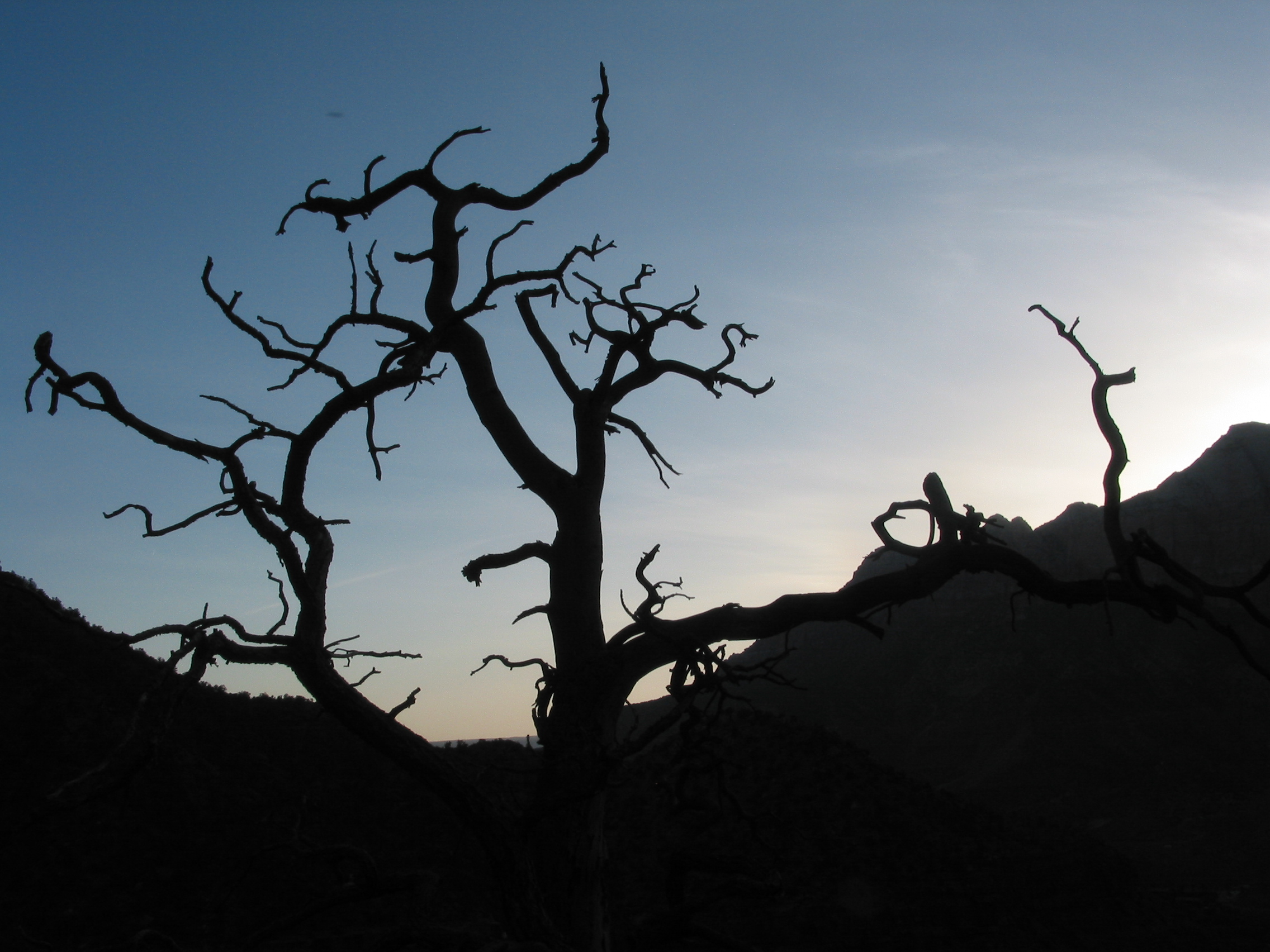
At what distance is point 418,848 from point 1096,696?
4013 centimetres

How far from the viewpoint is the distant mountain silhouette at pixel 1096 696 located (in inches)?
1437

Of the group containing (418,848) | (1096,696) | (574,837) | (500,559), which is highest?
(500,559)

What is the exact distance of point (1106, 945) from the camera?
2027 centimetres

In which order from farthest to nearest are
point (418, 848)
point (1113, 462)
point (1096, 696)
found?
point (1096, 696)
point (418, 848)
point (1113, 462)

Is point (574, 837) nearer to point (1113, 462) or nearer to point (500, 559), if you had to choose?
point (500, 559)

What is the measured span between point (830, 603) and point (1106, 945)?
20728 mm

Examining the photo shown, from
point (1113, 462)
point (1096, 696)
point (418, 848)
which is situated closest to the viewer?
point (1113, 462)

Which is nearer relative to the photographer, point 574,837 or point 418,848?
point 574,837

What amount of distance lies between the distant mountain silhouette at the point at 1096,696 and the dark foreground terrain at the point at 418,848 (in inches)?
345

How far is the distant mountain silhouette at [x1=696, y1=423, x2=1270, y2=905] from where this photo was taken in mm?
36500

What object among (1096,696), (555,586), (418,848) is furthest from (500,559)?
(1096,696)

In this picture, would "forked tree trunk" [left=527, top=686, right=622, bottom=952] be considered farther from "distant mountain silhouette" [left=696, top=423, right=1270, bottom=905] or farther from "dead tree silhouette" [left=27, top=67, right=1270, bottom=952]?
"distant mountain silhouette" [left=696, top=423, right=1270, bottom=905]

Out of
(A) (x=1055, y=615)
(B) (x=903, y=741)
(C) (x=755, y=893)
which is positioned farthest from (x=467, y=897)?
(A) (x=1055, y=615)

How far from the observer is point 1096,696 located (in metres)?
48.7
